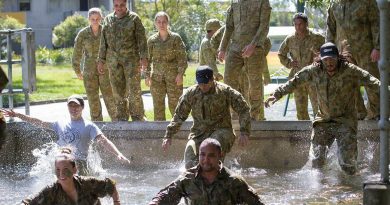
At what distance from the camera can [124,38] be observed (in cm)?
1459

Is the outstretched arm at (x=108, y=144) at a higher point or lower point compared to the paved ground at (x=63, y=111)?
higher

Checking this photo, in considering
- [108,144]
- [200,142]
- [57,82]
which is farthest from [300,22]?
[57,82]

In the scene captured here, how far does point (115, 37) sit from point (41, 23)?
47.9 m

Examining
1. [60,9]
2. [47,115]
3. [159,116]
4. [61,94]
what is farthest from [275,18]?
Result: [159,116]

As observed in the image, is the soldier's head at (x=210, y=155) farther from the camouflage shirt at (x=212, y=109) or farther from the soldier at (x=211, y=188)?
the camouflage shirt at (x=212, y=109)

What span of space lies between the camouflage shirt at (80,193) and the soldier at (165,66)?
719 cm

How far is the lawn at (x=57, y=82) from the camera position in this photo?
28.5 metres

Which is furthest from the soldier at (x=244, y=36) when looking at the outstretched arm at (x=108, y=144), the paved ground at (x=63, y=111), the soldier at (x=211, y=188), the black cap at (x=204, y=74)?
the soldier at (x=211, y=188)

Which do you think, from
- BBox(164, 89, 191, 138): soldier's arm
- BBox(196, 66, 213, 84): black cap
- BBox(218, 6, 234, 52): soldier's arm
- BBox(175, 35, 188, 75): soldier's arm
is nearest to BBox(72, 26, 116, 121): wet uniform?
BBox(175, 35, 188, 75): soldier's arm

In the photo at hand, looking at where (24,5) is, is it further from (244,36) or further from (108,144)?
(108,144)

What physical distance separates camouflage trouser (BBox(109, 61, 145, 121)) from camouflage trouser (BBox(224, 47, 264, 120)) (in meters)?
1.31

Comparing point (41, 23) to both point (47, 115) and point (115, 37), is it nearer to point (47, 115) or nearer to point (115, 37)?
point (47, 115)

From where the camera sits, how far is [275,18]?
7419cm

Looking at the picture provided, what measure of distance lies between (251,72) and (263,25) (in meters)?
0.74
